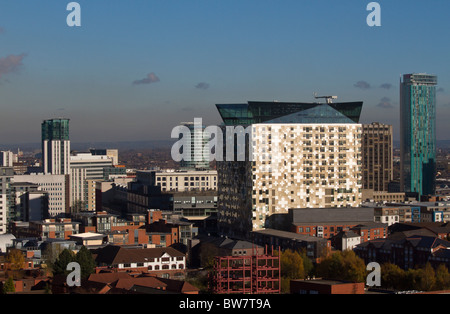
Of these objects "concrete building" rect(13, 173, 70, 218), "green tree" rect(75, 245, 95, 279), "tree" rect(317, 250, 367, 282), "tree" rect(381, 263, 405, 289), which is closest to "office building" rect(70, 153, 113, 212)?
"concrete building" rect(13, 173, 70, 218)

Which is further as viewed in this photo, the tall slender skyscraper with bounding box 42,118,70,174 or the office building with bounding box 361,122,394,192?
the tall slender skyscraper with bounding box 42,118,70,174

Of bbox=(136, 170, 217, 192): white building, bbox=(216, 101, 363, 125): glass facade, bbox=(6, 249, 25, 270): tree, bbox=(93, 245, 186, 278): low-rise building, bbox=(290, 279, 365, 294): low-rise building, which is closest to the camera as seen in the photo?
bbox=(290, 279, 365, 294): low-rise building

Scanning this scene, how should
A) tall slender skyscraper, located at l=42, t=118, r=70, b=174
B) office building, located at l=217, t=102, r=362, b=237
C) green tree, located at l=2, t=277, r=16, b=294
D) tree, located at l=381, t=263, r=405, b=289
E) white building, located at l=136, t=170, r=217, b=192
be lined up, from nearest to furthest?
green tree, located at l=2, t=277, r=16, b=294, tree, located at l=381, t=263, r=405, b=289, office building, located at l=217, t=102, r=362, b=237, white building, located at l=136, t=170, r=217, b=192, tall slender skyscraper, located at l=42, t=118, r=70, b=174

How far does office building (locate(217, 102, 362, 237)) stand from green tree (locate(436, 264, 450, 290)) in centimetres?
1580

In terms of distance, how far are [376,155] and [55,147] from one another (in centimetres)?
3619

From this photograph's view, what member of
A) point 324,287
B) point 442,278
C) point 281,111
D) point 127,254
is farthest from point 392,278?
point 281,111

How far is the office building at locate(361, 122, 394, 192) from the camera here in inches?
3649

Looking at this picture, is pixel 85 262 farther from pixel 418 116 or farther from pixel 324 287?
pixel 418 116

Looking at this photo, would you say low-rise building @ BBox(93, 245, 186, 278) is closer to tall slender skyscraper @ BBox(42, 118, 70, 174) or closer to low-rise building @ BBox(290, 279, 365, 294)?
low-rise building @ BBox(290, 279, 365, 294)

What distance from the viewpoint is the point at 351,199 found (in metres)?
50.2
